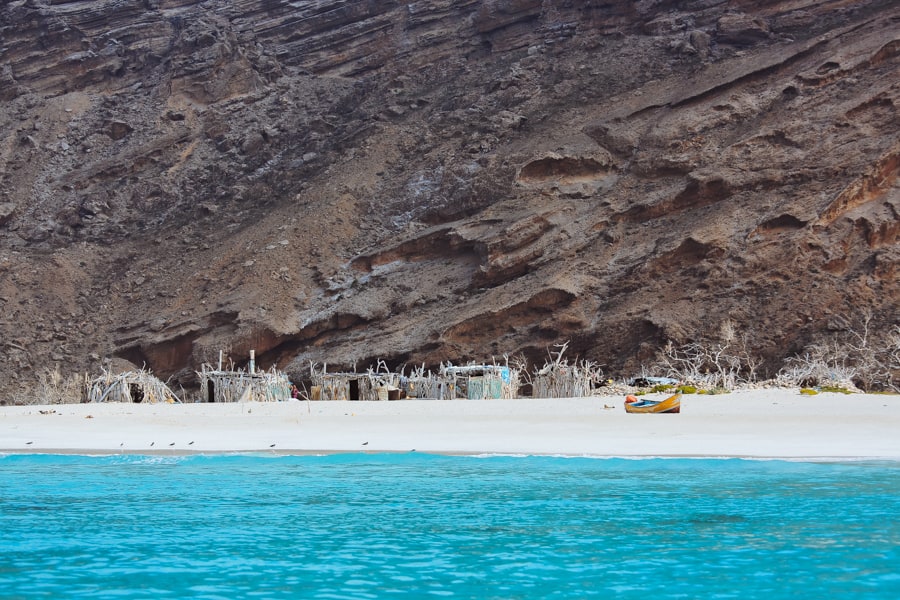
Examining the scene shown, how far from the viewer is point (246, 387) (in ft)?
80.0

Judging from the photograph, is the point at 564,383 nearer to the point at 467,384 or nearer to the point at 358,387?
the point at 467,384

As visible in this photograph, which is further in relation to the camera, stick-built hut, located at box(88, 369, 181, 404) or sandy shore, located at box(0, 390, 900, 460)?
stick-built hut, located at box(88, 369, 181, 404)

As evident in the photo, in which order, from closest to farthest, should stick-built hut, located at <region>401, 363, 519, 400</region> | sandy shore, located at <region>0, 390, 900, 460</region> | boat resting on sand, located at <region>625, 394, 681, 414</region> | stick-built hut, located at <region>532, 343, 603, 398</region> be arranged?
sandy shore, located at <region>0, 390, 900, 460</region>
boat resting on sand, located at <region>625, 394, 681, 414</region>
stick-built hut, located at <region>532, 343, 603, 398</region>
stick-built hut, located at <region>401, 363, 519, 400</region>

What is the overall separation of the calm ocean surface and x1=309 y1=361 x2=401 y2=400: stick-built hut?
10964 mm

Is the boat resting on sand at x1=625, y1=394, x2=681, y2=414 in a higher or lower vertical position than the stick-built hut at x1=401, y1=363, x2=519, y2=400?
lower

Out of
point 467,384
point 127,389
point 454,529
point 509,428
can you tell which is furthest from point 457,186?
point 454,529

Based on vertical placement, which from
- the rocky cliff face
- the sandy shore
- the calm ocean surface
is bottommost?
the calm ocean surface

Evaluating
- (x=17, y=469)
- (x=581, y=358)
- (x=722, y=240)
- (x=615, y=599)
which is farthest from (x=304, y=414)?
(x=722, y=240)

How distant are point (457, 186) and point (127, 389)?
16.2m

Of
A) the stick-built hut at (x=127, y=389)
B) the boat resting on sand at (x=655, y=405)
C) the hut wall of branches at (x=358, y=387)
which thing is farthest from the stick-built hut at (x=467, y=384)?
the boat resting on sand at (x=655, y=405)

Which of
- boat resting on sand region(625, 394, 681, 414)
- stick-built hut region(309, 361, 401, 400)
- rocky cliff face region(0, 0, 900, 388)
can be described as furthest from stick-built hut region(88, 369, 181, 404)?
boat resting on sand region(625, 394, 681, 414)

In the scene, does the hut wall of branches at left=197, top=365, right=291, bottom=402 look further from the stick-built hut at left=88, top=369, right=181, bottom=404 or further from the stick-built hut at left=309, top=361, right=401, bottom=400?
the stick-built hut at left=88, top=369, right=181, bottom=404

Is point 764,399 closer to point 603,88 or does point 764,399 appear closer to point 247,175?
point 603,88

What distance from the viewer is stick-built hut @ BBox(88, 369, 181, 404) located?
24109 millimetres
